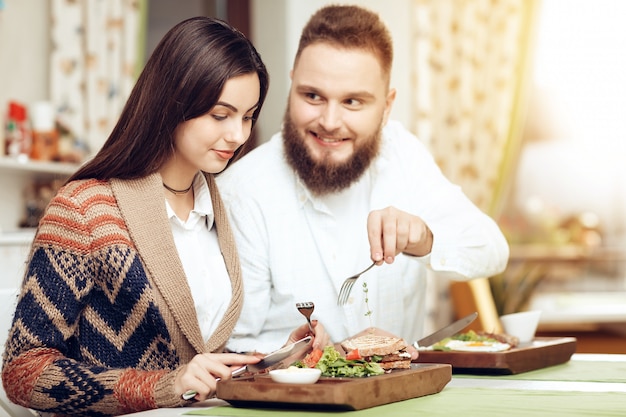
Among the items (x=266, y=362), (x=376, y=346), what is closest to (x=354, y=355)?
(x=376, y=346)

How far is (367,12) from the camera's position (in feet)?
7.71

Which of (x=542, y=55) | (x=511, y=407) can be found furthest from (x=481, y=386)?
(x=542, y=55)

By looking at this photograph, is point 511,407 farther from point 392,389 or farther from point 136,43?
point 136,43

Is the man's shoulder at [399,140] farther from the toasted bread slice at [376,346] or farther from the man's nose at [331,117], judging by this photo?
the toasted bread slice at [376,346]

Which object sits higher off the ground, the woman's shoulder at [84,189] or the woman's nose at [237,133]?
the woman's nose at [237,133]

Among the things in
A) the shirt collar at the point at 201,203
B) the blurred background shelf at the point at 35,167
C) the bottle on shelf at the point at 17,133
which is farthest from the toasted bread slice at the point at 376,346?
the bottle on shelf at the point at 17,133

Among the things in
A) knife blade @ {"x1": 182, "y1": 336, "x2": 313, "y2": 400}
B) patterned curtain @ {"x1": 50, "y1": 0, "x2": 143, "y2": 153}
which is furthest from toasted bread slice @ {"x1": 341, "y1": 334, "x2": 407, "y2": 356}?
patterned curtain @ {"x1": 50, "y1": 0, "x2": 143, "y2": 153}

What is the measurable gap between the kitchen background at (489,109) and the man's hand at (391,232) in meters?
0.80

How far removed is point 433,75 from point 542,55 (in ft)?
7.38

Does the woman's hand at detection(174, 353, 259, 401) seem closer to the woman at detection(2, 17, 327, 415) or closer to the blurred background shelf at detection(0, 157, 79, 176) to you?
the woman at detection(2, 17, 327, 415)

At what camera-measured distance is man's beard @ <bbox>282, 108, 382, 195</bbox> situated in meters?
2.28

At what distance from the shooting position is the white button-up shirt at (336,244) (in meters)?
2.26

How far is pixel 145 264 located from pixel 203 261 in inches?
9.8

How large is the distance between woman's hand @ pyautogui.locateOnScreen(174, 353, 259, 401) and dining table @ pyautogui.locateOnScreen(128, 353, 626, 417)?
31mm
